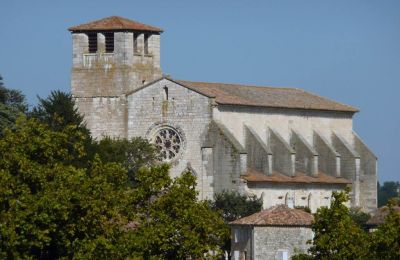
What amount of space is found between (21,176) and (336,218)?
10.9m

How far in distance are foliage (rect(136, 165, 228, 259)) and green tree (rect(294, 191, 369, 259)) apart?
3.34 meters

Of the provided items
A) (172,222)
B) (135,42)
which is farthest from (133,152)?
(172,222)

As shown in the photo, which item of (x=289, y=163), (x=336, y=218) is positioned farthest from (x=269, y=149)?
(x=336, y=218)

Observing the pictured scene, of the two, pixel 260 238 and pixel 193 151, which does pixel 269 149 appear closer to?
pixel 193 151

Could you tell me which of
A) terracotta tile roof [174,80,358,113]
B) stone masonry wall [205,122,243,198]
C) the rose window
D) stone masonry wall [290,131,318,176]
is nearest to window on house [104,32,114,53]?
terracotta tile roof [174,80,358,113]

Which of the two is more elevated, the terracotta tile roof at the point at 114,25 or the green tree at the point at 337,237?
the terracotta tile roof at the point at 114,25

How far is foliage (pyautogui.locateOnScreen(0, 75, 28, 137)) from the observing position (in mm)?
116750

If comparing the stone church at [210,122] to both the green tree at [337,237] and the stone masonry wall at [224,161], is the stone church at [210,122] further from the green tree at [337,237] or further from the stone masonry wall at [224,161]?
the green tree at [337,237]

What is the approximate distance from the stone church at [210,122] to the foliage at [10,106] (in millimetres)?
4025

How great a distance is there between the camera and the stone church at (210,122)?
122 metres

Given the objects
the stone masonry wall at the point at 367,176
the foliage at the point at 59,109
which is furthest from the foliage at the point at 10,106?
the stone masonry wall at the point at 367,176

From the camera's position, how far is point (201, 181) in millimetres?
122062

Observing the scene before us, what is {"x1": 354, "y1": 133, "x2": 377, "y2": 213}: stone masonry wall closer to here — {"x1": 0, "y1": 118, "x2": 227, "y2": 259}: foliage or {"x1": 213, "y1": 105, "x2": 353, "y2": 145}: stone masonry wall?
{"x1": 213, "y1": 105, "x2": 353, "y2": 145}: stone masonry wall

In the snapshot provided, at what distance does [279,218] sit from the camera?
104 m
